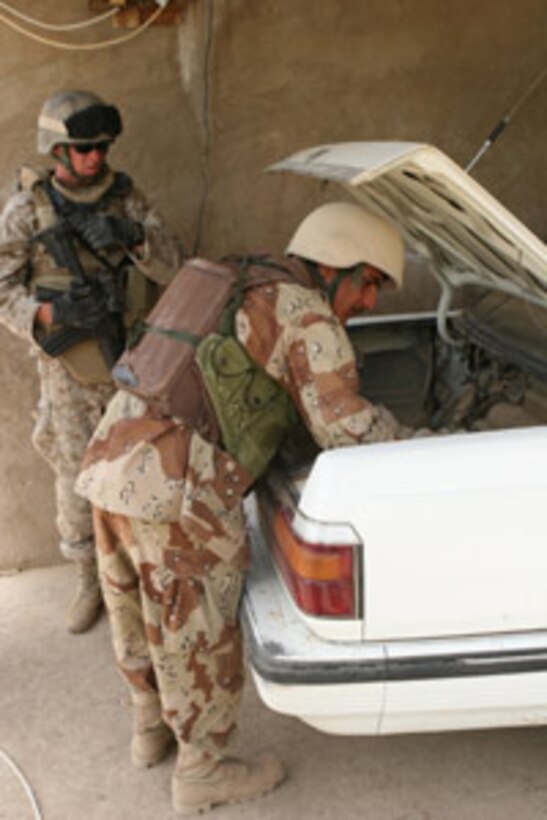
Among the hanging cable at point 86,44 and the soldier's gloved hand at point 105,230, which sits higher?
the hanging cable at point 86,44

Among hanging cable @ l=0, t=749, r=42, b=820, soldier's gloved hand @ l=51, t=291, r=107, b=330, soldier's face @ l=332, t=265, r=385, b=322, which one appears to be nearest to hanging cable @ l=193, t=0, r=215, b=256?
soldier's gloved hand @ l=51, t=291, r=107, b=330

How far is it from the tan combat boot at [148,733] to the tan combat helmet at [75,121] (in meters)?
1.95

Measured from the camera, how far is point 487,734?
3.27 meters

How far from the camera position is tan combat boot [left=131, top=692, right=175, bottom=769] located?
125 inches

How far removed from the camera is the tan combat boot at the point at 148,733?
317cm

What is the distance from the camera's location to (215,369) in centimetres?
264

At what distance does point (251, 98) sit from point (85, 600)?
2238 mm

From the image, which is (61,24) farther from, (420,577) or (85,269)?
(420,577)

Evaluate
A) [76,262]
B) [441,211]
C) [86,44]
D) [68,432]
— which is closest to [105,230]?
[76,262]

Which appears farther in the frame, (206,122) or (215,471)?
(206,122)

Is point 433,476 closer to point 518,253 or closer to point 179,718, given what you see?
point 518,253

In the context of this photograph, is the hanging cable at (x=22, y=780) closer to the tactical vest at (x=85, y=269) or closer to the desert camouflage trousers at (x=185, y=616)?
the desert camouflage trousers at (x=185, y=616)

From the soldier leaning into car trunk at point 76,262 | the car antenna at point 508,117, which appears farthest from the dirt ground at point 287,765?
the car antenna at point 508,117

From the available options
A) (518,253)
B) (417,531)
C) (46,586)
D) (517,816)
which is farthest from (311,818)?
(46,586)
